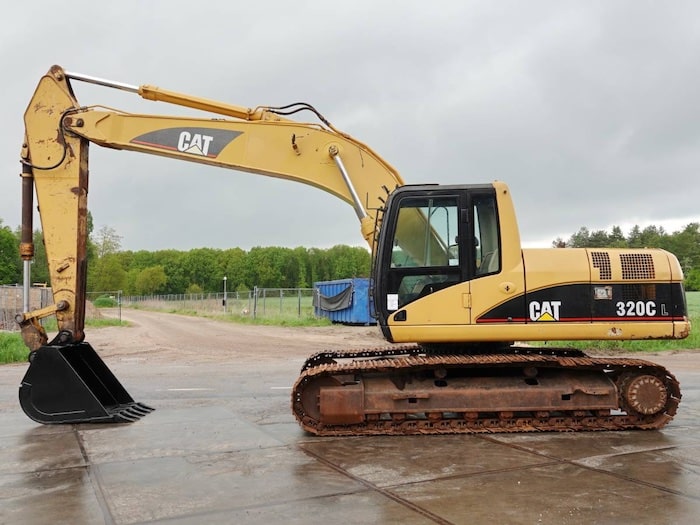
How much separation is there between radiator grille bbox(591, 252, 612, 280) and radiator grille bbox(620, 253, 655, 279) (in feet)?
0.52

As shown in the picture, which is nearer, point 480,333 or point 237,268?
point 480,333

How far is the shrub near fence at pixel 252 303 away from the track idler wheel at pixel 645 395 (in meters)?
26.4

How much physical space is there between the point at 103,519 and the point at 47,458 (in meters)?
2.04

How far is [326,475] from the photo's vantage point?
529 cm

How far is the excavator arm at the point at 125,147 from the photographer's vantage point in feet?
25.9

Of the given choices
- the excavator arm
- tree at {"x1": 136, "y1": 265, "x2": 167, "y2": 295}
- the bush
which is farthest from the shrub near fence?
tree at {"x1": 136, "y1": 265, "x2": 167, "y2": 295}

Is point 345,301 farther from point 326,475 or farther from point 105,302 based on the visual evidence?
point 105,302

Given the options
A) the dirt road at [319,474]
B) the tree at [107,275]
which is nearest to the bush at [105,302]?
the tree at [107,275]

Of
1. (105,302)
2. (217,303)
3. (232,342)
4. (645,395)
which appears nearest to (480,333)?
(645,395)

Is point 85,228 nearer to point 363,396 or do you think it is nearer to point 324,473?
point 363,396

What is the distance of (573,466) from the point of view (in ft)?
17.9

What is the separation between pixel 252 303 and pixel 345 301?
11463 mm

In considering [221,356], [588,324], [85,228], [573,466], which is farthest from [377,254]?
[221,356]

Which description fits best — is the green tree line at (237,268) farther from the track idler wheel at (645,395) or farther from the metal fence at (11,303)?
the track idler wheel at (645,395)
